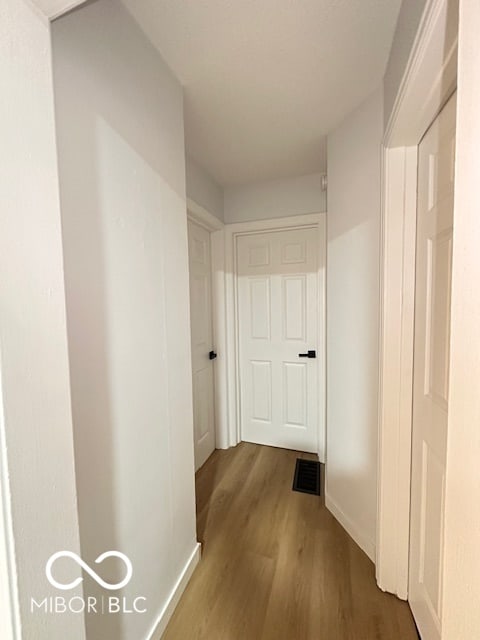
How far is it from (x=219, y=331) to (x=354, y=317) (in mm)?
1274

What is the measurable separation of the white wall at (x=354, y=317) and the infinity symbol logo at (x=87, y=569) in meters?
1.18

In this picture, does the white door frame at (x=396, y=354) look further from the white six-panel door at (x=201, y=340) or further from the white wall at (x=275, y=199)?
the white six-panel door at (x=201, y=340)

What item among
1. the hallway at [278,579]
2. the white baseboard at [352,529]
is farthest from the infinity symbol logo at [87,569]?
the white baseboard at [352,529]

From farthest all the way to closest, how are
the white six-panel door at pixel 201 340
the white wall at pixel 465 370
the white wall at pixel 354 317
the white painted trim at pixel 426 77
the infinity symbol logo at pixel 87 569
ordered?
1. the white six-panel door at pixel 201 340
2. the white wall at pixel 354 317
3. the white painted trim at pixel 426 77
4. the infinity symbol logo at pixel 87 569
5. the white wall at pixel 465 370

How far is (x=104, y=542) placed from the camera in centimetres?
88

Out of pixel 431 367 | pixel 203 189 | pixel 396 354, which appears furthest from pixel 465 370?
pixel 203 189

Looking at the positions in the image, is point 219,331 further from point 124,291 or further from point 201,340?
point 124,291

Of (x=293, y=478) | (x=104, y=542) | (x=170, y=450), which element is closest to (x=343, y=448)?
(x=293, y=478)

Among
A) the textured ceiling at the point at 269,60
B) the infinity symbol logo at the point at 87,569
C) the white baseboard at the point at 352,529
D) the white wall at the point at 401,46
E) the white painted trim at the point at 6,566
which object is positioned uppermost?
the textured ceiling at the point at 269,60

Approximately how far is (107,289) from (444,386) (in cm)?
117

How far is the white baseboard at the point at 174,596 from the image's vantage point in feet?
3.66

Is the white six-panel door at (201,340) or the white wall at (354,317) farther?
the white six-panel door at (201,340)

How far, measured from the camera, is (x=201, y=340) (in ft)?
7.62

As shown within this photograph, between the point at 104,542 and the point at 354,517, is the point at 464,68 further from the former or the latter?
the point at 354,517
